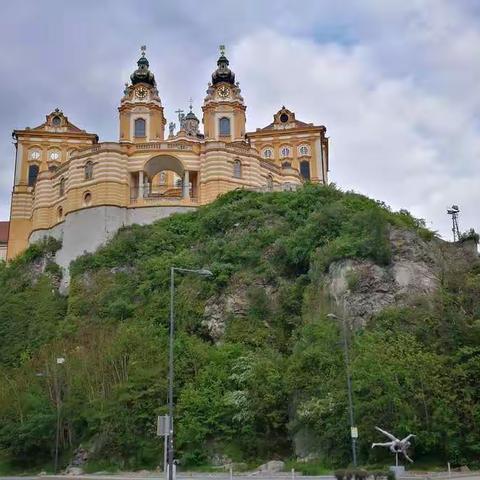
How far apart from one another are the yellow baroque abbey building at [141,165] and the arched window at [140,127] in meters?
0.11

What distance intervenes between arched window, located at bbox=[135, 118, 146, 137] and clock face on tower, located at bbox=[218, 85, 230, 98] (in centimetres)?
897

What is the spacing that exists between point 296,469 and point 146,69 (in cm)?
5612

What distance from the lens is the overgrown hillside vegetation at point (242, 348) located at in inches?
1384

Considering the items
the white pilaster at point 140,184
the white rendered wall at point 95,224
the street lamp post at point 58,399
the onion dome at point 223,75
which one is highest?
the onion dome at point 223,75

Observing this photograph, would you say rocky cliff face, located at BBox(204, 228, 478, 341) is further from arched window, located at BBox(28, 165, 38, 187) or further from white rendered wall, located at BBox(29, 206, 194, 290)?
arched window, located at BBox(28, 165, 38, 187)

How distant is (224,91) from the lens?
3078 inches

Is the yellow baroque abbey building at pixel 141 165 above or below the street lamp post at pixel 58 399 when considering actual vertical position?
above

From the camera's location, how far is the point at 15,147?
80500 mm

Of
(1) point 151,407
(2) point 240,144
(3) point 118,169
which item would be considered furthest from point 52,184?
(1) point 151,407

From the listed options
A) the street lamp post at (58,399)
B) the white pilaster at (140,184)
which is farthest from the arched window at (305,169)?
the street lamp post at (58,399)

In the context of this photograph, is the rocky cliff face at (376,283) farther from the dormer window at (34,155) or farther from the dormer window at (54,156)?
the dormer window at (34,155)

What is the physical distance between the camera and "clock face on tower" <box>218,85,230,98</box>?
78.1m

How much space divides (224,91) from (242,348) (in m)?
40.6

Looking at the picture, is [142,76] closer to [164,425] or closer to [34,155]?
[34,155]
